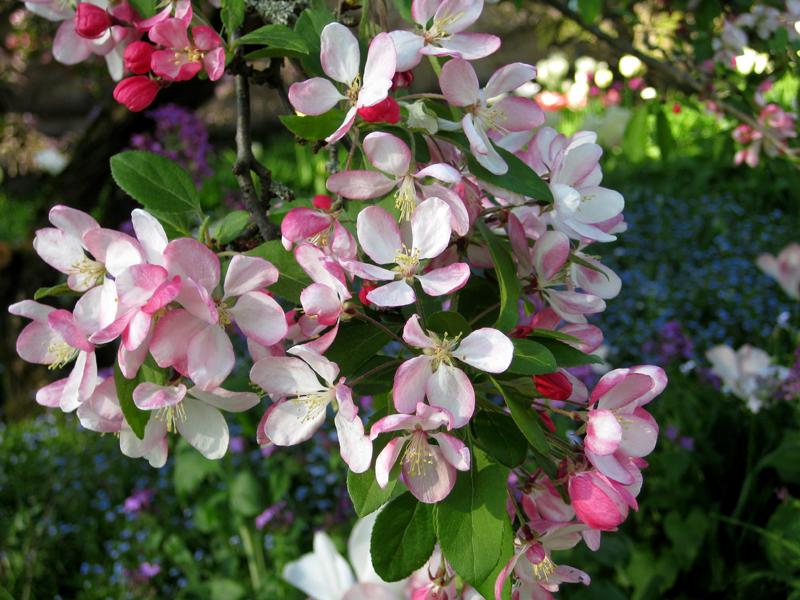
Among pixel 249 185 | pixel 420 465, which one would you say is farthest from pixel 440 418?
pixel 249 185

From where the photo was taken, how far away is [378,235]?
0.55 meters

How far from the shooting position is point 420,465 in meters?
0.54

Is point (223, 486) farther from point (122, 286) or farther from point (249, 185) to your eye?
point (122, 286)

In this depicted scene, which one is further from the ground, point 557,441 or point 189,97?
point 557,441

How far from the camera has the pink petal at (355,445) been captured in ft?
1.74

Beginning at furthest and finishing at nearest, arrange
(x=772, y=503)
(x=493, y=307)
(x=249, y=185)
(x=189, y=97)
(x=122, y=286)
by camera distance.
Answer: (x=189, y=97), (x=772, y=503), (x=249, y=185), (x=493, y=307), (x=122, y=286)

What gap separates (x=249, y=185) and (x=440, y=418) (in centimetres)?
34

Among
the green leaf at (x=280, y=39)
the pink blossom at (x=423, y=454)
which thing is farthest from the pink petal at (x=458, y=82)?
the pink blossom at (x=423, y=454)

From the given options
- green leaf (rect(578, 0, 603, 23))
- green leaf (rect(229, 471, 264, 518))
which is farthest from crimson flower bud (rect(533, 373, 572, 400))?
green leaf (rect(229, 471, 264, 518))

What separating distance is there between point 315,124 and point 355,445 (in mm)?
228

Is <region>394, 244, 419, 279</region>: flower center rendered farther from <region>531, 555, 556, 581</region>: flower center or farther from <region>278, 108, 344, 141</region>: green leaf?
<region>531, 555, 556, 581</region>: flower center

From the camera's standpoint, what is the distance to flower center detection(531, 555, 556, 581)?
0.59 meters

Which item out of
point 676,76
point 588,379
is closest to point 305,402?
point 676,76

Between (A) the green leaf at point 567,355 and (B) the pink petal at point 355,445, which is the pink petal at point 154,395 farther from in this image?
(A) the green leaf at point 567,355
